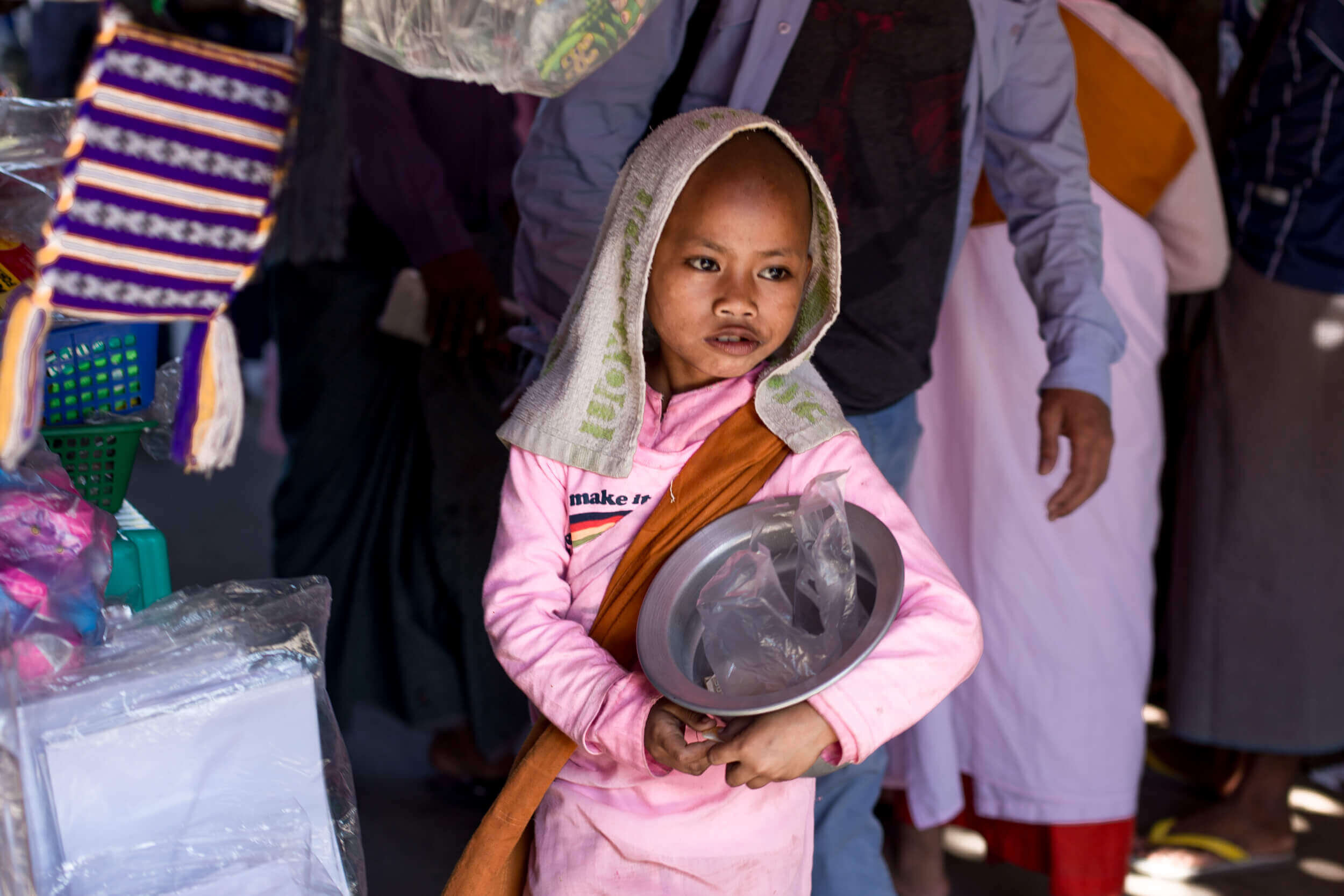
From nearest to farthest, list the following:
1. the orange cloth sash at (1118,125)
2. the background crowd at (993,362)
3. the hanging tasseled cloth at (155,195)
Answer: the hanging tasseled cloth at (155,195) < the background crowd at (993,362) < the orange cloth sash at (1118,125)

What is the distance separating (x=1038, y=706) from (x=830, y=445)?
1154mm

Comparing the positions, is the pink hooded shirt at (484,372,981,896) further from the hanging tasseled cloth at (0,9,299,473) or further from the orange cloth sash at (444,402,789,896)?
the hanging tasseled cloth at (0,9,299,473)

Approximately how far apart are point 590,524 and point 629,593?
10 cm

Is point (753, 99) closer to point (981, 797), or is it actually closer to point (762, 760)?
point (762, 760)

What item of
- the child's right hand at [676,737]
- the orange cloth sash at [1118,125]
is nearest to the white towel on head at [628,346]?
the child's right hand at [676,737]

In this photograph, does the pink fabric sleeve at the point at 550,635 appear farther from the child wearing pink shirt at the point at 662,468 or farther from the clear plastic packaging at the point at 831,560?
the clear plastic packaging at the point at 831,560

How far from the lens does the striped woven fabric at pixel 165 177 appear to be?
1.00 m

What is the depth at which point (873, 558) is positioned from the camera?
122 centimetres

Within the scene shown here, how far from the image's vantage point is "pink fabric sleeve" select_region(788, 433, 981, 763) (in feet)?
3.74

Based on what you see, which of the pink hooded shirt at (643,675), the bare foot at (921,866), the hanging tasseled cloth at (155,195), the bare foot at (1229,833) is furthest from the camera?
the bare foot at (1229,833)

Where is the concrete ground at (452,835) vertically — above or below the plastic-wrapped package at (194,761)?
below

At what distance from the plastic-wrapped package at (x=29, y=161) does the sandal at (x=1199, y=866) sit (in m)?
2.42

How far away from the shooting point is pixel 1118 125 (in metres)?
2.26

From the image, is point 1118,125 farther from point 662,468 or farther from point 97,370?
point 97,370
